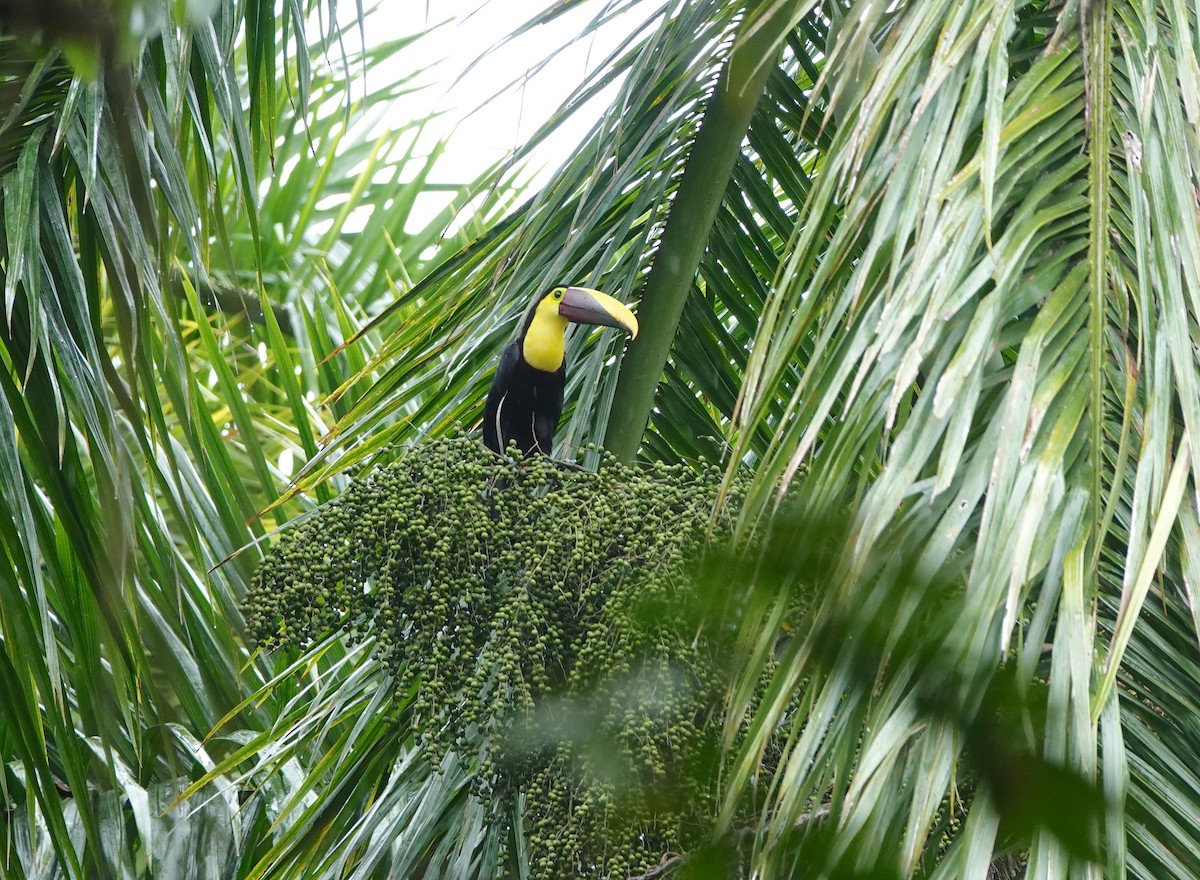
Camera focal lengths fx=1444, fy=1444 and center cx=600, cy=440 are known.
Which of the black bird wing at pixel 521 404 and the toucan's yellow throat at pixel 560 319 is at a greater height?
the toucan's yellow throat at pixel 560 319

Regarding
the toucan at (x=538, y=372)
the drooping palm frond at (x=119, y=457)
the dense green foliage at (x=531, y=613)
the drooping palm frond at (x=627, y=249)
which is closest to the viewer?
the dense green foliage at (x=531, y=613)

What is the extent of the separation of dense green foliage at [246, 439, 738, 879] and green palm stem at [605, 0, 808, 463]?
17.8 inches

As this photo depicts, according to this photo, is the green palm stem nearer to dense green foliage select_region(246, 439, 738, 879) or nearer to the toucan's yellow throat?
the toucan's yellow throat

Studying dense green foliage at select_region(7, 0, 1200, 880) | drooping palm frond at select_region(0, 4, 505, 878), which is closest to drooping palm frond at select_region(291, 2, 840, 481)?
dense green foliage at select_region(7, 0, 1200, 880)

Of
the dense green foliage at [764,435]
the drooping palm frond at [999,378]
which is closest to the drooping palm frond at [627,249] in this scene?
the dense green foliage at [764,435]

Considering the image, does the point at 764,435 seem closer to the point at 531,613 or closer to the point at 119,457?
the point at 531,613

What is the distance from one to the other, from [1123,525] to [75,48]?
1.44 metres

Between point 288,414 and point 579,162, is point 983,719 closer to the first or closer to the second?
point 579,162

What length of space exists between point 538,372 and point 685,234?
515 mm

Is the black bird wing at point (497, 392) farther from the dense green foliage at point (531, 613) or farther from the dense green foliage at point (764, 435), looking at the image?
the dense green foliage at point (531, 613)

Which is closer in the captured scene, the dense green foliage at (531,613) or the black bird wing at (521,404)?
the dense green foliage at (531,613)

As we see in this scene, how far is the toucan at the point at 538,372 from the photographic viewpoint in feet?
9.02

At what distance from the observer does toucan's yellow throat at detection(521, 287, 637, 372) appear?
2.63 m

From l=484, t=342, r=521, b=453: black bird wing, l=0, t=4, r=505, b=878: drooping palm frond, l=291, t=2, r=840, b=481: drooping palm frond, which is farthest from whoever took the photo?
l=484, t=342, r=521, b=453: black bird wing
